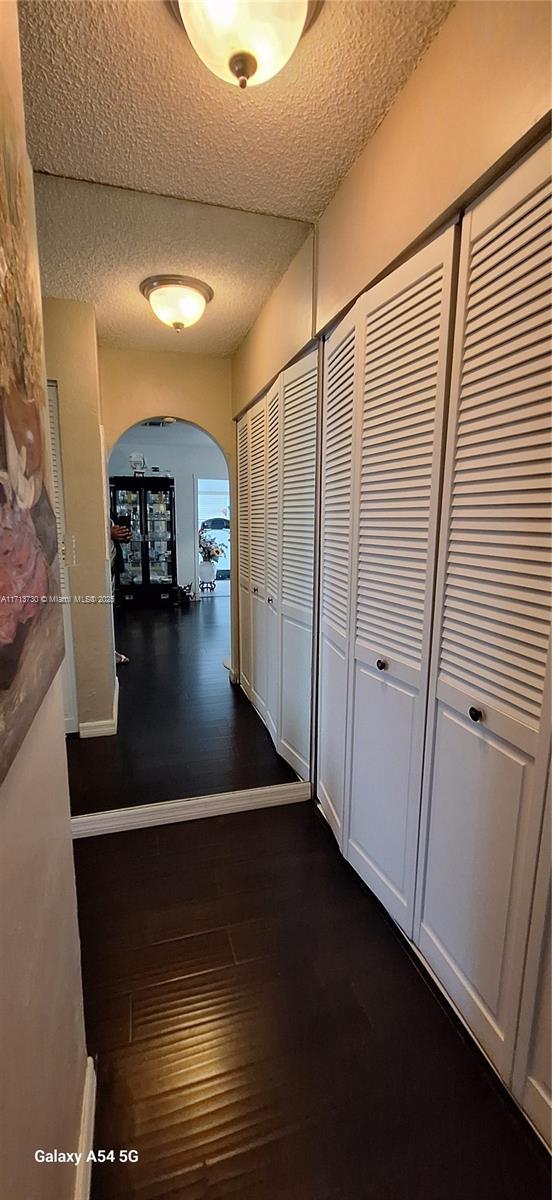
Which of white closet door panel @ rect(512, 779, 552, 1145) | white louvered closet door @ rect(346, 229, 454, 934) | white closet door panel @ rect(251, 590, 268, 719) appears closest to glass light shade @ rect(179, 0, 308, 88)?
white louvered closet door @ rect(346, 229, 454, 934)

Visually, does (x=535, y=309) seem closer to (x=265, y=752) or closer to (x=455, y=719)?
(x=455, y=719)

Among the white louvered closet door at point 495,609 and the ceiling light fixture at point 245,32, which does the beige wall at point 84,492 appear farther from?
the white louvered closet door at point 495,609

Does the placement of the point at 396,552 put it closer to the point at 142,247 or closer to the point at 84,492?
the point at 142,247

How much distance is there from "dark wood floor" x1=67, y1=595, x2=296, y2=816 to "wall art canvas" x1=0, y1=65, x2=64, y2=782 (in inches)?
65.1

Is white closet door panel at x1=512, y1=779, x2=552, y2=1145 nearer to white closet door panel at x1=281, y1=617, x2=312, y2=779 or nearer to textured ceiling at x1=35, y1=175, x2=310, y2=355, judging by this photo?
white closet door panel at x1=281, y1=617, x2=312, y2=779

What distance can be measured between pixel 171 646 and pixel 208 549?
359 centimetres

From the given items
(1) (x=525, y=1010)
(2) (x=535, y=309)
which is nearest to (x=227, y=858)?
(1) (x=525, y=1010)

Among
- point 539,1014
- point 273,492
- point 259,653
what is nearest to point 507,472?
point 539,1014

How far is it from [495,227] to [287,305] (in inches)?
55.6

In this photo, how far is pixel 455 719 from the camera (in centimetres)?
124

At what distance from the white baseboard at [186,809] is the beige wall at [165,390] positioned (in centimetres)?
235

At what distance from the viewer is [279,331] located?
2.37m

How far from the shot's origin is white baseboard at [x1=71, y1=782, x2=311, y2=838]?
6.82ft

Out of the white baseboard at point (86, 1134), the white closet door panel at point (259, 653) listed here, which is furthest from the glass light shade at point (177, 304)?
the white baseboard at point (86, 1134)
